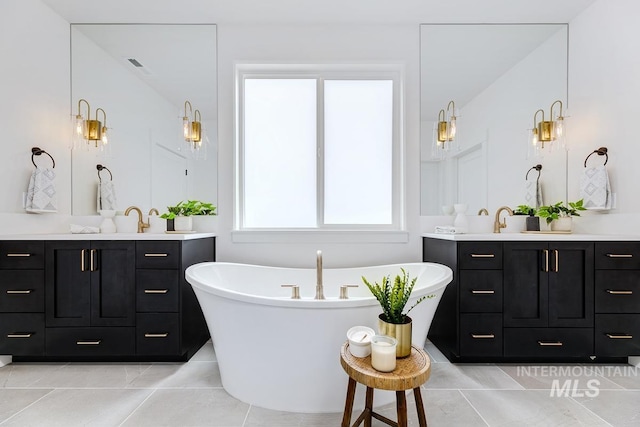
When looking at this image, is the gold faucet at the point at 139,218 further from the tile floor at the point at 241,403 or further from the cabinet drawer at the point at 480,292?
the cabinet drawer at the point at 480,292

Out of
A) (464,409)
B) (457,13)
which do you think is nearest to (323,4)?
(457,13)

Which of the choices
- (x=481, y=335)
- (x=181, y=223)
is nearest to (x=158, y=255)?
(x=181, y=223)

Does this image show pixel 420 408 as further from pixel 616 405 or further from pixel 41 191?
pixel 41 191

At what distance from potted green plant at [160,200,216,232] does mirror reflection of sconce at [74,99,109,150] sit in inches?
32.9

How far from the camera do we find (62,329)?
2.13 metres

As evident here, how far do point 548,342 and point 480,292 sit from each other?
563 mm

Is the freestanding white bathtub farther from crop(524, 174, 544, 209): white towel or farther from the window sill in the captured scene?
crop(524, 174, 544, 209): white towel

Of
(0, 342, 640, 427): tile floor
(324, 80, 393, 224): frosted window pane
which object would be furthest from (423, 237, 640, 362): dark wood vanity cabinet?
(324, 80, 393, 224): frosted window pane

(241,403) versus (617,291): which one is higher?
(617,291)

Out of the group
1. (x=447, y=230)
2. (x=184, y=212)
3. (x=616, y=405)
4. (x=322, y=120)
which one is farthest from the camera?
(x=322, y=120)

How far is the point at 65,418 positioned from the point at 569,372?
2.91 meters

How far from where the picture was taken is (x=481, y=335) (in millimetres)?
2123

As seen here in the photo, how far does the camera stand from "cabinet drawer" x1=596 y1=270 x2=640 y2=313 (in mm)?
2125

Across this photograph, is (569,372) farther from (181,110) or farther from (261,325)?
(181,110)
